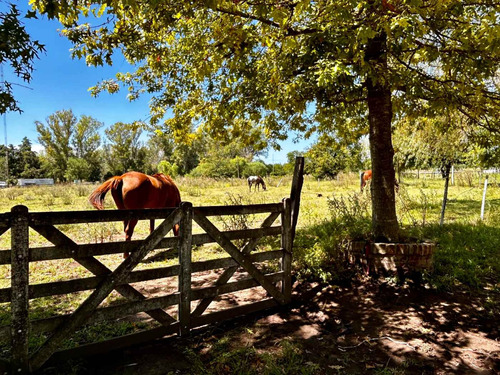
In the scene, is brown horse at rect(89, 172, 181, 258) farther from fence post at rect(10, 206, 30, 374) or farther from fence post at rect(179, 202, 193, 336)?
fence post at rect(10, 206, 30, 374)

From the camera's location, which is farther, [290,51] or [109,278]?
[290,51]

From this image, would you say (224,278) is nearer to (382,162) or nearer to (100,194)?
(382,162)

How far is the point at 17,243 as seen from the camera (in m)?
2.71

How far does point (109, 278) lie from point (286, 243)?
247cm

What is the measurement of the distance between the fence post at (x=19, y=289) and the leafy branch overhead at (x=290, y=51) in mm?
1920

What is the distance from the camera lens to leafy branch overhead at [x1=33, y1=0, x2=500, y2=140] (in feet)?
12.7

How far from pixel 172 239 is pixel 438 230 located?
7.62 meters

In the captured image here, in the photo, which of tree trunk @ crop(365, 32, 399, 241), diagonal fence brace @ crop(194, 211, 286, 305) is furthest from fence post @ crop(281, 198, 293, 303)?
tree trunk @ crop(365, 32, 399, 241)

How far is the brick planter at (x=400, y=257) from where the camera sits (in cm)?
536

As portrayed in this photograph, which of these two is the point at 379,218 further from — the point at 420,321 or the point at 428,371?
the point at 428,371

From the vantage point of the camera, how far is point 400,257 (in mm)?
5410

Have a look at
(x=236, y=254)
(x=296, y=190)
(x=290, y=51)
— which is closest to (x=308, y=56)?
(x=290, y=51)

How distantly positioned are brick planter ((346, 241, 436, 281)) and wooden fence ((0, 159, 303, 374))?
2.03m

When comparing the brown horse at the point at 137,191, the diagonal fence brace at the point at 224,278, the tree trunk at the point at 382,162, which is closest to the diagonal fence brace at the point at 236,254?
the diagonal fence brace at the point at 224,278
